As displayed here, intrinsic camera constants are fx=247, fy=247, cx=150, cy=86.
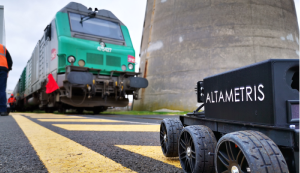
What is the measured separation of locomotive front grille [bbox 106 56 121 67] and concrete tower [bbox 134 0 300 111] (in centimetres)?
333

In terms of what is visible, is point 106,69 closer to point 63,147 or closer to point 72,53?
point 72,53

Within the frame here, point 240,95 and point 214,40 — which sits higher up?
point 214,40

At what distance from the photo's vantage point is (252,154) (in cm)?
87

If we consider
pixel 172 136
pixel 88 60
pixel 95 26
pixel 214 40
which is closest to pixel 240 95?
pixel 172 136

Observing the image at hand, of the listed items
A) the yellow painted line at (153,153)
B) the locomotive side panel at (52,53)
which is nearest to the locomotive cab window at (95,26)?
the locomotive side panel at (52,53)

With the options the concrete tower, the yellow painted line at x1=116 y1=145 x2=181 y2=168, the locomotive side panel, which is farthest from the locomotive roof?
the yellow painted line at x1=116 y1=145 x2=181 y2=168

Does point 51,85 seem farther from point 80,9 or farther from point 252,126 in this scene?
point 252,126

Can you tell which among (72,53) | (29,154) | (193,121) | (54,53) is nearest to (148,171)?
(193,121)

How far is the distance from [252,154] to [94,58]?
814 cm

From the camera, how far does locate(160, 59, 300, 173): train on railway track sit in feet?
2.91

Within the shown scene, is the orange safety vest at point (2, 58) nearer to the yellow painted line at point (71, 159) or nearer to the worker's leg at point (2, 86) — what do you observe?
the worker's leg at point (2, 86)

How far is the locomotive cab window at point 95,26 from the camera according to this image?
8.73 m

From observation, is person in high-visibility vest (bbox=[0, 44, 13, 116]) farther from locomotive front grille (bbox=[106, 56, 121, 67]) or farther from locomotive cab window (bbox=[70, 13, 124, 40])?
locomotive front grille (bbox=[106, 56, 121, 67])

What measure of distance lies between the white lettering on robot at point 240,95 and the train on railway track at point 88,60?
21.7ft
